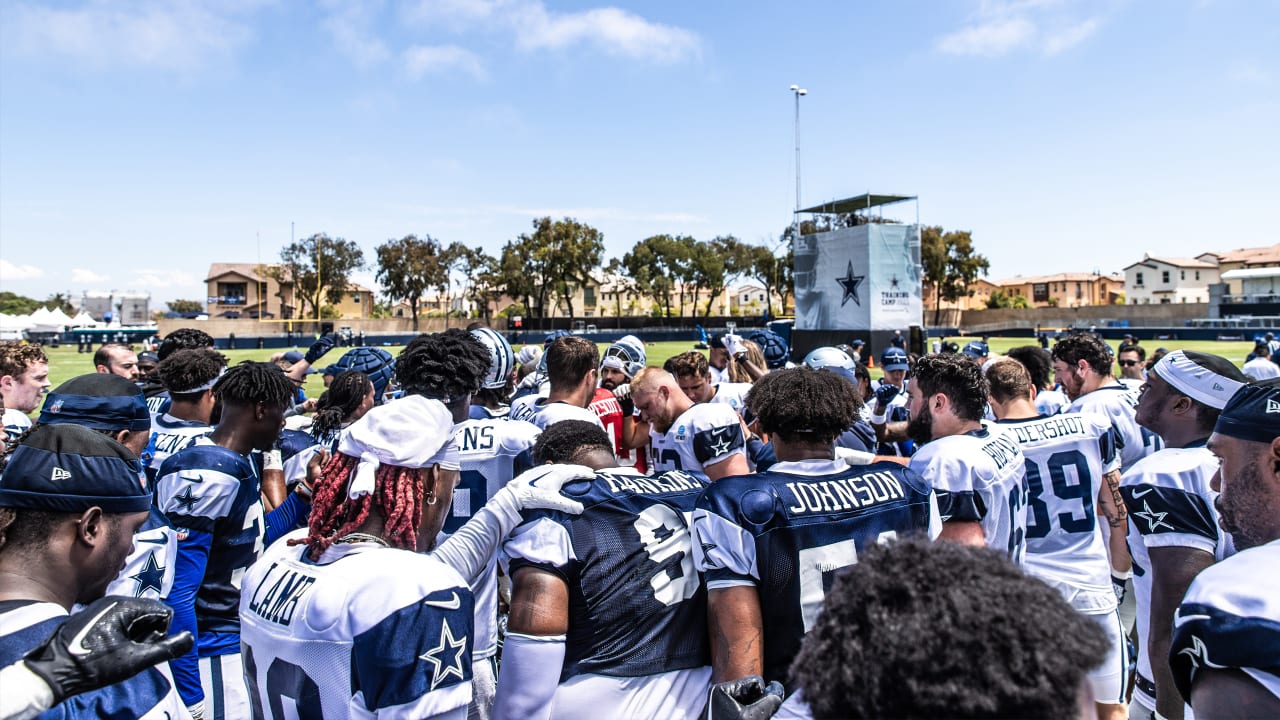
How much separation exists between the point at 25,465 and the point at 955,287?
84.3m

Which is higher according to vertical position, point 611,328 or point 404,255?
point 404,255

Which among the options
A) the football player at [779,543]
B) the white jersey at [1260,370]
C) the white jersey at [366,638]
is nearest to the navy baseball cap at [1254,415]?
the football player at [779,543]

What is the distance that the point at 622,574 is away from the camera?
8.22 ft

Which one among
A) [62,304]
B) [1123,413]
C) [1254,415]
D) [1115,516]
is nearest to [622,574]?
[1254,415]

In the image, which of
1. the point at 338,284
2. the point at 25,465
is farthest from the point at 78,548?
the point at 338,284

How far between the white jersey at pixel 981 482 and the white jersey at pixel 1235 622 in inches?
55.4

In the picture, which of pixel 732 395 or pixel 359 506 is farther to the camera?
pixel 732 395

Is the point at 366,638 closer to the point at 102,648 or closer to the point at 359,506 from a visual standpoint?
the point at 359,506

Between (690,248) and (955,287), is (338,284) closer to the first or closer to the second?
(690,248)

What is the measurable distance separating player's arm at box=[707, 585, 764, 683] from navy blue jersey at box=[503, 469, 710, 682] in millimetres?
122

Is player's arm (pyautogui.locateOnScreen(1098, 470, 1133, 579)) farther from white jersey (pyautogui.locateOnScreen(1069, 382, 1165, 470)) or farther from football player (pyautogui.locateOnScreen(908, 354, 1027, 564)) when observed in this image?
football player (pyautogui.locateOnScreen(908, 354, 1027, 564))

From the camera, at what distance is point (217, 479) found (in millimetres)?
3260

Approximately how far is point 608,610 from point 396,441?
0.88 meters

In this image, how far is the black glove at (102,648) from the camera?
1464mm
